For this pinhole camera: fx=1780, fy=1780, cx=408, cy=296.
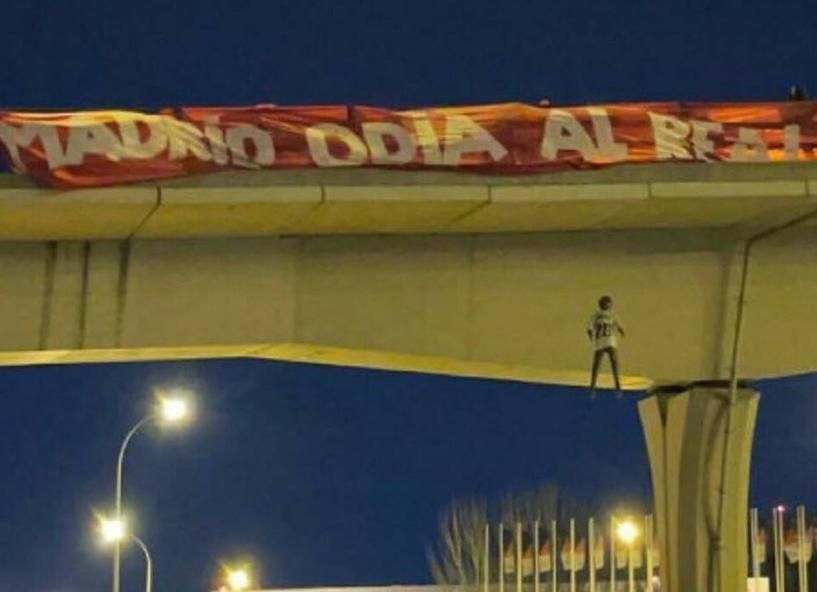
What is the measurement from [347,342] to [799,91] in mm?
6729

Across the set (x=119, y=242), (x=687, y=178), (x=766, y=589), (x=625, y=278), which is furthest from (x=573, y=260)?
(x=766, y=589)

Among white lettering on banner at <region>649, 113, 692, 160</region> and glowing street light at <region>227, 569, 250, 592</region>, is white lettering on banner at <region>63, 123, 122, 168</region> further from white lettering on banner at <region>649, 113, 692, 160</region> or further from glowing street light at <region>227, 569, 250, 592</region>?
glowing street light at <region>227, 569, 250, 592</region>

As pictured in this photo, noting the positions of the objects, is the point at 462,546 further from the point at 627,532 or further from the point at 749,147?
the point at 749,147

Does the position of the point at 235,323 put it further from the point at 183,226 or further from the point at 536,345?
the point at 536,345

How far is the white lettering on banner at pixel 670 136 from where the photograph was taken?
803 inches

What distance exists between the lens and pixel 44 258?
20375 mm

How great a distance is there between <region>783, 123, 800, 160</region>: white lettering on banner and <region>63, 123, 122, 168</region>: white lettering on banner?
778 cm

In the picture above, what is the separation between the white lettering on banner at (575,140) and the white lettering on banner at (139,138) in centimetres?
426

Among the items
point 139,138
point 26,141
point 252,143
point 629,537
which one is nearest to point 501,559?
point 629,537

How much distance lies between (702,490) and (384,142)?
19.9 feet

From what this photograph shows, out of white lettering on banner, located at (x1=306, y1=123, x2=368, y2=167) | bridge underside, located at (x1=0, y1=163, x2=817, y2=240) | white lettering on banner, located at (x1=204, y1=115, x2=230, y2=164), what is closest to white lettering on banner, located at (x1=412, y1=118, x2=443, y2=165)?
bridge underside, located at (x1=0, y1=163, x2=817, y2=240)

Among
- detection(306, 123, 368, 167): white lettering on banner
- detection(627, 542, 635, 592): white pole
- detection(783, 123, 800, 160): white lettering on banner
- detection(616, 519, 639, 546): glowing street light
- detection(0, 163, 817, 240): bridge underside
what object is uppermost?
detection(616, 519, 639, 546): glowing street light

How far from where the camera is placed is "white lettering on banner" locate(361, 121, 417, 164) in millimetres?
19594

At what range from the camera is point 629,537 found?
63938mm
